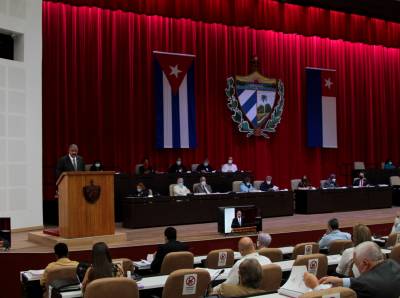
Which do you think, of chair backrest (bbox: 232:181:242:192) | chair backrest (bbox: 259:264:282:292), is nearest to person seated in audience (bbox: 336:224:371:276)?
chair backrest (bbox: 259:264:282:292)

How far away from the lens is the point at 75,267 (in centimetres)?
511

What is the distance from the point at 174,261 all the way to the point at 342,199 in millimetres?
9563

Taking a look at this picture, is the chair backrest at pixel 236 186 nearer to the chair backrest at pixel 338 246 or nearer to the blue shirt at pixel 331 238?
the blue shirt at pixel 331 238

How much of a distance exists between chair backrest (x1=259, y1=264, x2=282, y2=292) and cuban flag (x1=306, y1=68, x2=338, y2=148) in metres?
12.8

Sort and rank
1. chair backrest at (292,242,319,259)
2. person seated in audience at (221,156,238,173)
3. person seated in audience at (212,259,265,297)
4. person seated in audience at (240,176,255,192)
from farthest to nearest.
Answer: person seated in audience at (221,156,238,173) → person seated in audience at (240,176,255,192) → chair backrest at (292,242,319,259) → person seated in audience at (212,259,265,297)

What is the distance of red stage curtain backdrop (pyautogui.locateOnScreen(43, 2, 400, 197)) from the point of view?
1308 cm

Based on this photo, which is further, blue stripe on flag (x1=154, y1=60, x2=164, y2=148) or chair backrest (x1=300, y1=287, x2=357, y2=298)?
blue stripe on flag (x1=154, y1=60, x2=164, y2=148)

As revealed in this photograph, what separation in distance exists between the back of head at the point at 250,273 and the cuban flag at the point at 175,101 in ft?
34.6

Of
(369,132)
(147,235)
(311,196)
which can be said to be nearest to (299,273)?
(147,235)

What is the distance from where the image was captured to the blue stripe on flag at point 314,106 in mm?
16938

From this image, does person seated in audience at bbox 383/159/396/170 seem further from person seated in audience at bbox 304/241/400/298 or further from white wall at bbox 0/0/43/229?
person seated in audience at bbox 304/241/400/298

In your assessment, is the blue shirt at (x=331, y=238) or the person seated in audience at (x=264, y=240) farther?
the blue shirt at (x=331, y=238)

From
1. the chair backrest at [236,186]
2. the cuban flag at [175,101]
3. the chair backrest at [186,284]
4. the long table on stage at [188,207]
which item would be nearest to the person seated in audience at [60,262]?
the chair backrest at [186,284]

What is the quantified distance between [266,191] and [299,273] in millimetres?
9219
